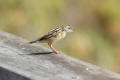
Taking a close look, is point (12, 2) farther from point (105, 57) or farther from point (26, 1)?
point (105, 57)

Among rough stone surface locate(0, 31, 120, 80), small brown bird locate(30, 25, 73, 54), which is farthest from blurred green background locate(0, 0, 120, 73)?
rough stone surface locate(0, 31, 120, 80)

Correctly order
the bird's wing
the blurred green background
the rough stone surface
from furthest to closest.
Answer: the blurred green background
the bird's wing
the rough stone surface

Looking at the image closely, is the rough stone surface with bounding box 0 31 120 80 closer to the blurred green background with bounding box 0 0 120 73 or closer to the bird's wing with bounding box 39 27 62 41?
the bird's wing with bounding box 39 27 62 41

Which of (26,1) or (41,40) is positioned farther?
(26,1)

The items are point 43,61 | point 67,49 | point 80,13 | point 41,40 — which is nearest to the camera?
point 43,61

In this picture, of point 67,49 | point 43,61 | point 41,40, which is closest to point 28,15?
point 67,49

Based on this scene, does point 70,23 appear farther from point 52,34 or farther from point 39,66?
point 39,66
